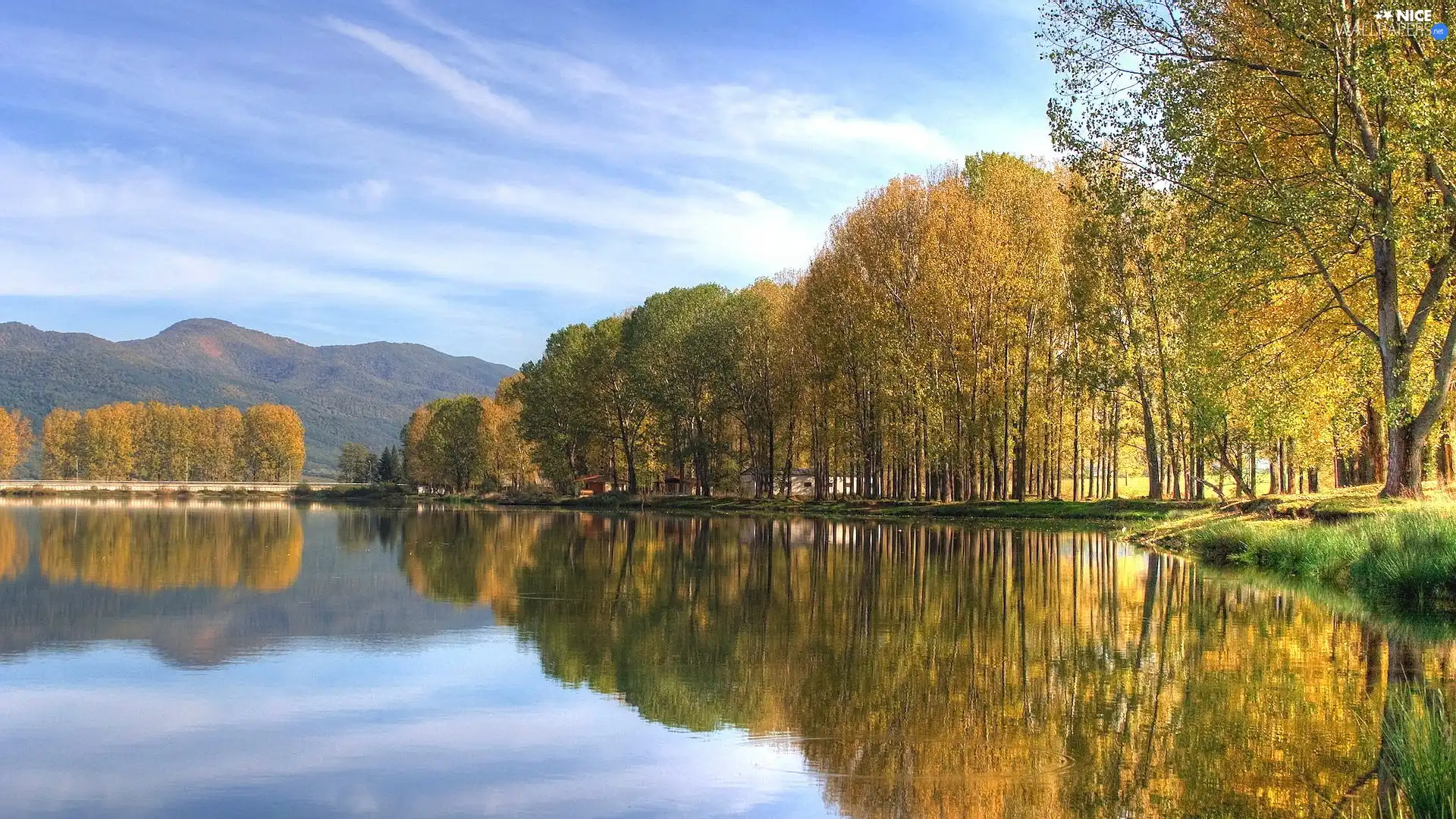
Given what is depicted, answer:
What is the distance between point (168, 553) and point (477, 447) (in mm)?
94212

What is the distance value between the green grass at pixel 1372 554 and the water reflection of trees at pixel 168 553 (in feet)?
66.4

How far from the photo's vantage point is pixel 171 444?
598ft

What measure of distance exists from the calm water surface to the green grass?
164cm

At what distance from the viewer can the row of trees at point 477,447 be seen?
124750 millimetres

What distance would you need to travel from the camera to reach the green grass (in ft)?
60.6

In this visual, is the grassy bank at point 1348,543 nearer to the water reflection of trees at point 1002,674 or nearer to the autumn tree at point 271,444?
the water reflection of trees at point 1002,674

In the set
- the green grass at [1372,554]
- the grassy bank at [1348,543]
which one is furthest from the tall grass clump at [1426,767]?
the green grass at [1372,554]

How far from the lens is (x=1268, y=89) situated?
1070 inches

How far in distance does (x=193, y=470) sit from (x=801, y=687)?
200405 mm

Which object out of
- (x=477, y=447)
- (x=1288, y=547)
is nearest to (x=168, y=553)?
(x=1288, y=547)

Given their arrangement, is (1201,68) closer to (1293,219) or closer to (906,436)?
(1293,219)

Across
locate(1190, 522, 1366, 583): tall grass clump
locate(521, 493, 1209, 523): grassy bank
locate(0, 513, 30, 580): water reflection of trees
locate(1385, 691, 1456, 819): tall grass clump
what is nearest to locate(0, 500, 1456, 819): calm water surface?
locate(1385, 691, 1456, 819): tall grass clump

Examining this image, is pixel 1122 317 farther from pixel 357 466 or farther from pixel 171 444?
pixel 171 444

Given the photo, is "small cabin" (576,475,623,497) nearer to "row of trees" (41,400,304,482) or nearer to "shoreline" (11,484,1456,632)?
"shoreline" (11,484,1456,632)
